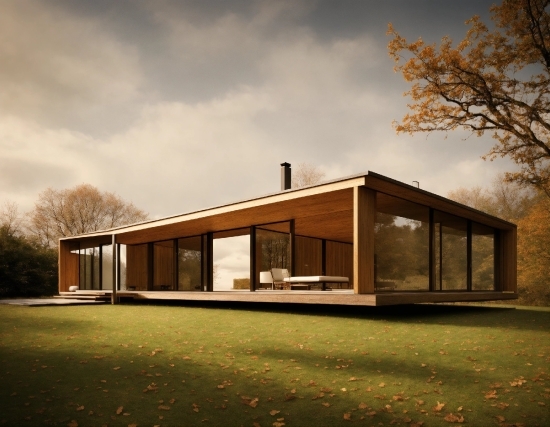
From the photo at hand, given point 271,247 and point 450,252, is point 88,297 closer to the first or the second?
point 271,247

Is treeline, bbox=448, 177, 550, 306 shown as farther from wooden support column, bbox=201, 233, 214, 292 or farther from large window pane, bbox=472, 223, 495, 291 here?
wooden support column, bbox=201, 233, 214, 292

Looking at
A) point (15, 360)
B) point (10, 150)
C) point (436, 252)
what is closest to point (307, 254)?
point (436, 252)

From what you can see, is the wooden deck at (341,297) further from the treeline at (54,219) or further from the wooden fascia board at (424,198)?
the treeline at (54,219)

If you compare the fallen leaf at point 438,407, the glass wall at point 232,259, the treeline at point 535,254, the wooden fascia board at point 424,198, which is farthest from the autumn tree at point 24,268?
the fallen leaf at point 438,407

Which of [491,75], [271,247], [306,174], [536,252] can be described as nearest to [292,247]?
[271,247]

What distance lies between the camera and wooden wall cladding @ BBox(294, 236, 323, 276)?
1541 cm

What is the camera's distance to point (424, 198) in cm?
1078

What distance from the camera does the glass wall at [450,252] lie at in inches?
497

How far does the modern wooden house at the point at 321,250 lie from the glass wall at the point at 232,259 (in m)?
0.05

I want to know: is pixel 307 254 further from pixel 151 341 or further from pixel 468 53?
pixel 151 341

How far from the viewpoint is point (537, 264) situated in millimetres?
18766

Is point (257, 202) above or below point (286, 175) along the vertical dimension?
below

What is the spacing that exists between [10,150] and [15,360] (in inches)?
1100

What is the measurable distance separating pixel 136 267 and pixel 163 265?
1811 millimetres
